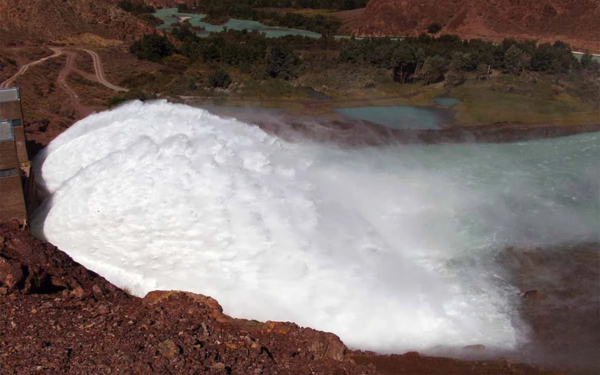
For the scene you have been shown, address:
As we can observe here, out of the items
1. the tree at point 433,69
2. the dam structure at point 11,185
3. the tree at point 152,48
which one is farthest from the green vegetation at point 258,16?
the dam structure at point 11,185

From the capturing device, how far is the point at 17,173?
59.7 feet

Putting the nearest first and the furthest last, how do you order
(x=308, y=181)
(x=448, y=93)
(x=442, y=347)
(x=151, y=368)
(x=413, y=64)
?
(x=151, y=368) < (x=442, y=347) < (x=308, y=181) < (x=448, y=93) < (x=413, y=64)

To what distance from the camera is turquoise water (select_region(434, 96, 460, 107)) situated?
43.7 m

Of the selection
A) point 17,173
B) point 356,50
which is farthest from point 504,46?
point 17,173

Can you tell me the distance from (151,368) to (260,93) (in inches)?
1295

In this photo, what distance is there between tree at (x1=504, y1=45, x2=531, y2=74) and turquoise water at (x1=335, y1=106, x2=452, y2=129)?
12.7m

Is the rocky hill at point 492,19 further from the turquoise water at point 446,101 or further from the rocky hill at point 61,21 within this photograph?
the rocky hill at point 61,21

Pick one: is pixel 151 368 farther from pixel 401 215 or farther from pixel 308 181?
pixel 401 215

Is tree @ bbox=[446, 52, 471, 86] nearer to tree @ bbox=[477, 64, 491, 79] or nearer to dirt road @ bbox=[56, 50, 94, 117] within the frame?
tree @ bbox=[477, 64, 491, 79]

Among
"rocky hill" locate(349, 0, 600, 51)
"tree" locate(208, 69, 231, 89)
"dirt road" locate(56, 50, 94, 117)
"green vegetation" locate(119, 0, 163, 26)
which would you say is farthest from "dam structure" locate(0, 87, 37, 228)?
"green vegetation" locate(119, 0, 163, 26)

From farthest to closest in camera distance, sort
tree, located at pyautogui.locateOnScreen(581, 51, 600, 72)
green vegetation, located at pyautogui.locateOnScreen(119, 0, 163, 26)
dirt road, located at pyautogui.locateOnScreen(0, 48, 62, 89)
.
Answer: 1. green vegetation, located at pyautogui.locateOnScreen(119, 0, 163, 26)
2. tree, located at pyautogui.locateOnScreen(581, 51, 600, 72)
3. dirt road, located at pyautogui.locateOnScreen(0, 48, 62, 89)

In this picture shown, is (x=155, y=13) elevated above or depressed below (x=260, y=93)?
below

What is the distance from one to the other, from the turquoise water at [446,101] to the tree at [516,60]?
9493mm

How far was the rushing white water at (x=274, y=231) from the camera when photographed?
60.2 feet
